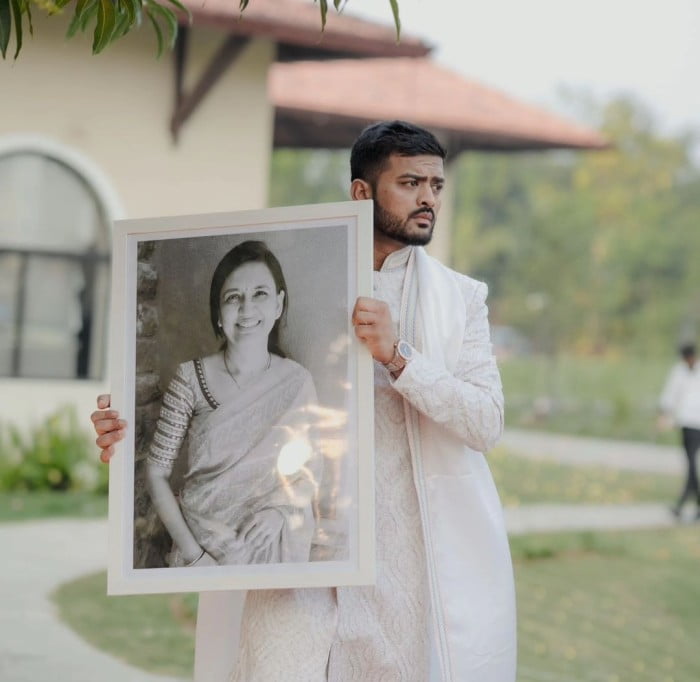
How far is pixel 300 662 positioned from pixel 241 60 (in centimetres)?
1054

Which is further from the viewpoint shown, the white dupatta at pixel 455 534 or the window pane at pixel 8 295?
the window pane at pixel 8 295

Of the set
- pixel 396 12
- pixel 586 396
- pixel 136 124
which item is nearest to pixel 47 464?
pixel 136 124

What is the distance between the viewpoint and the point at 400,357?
268cm

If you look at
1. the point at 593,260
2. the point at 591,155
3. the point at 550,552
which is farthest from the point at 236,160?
the point at 591,155

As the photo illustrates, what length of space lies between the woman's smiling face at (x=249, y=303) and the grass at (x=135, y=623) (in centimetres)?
334

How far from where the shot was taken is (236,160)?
12.7 metres

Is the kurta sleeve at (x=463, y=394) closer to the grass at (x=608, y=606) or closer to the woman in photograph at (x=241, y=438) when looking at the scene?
the woman in photograph at (x=241, y=438)

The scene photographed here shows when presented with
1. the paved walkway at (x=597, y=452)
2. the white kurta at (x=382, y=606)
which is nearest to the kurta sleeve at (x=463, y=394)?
the white kurta at (x=382, y=606)

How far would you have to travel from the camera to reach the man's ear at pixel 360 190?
2957mm

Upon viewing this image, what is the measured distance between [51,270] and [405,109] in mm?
6240

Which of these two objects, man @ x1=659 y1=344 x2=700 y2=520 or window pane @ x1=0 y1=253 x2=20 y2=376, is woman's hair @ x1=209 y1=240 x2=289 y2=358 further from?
man @ x1=659 y1=344 x2=700 y2=520

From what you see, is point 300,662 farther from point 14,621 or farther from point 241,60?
point 241,60

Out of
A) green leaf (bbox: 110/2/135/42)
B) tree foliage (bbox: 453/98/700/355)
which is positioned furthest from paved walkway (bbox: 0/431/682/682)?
tree foliage (bbox: 453/98/700/355)

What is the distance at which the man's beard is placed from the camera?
114 inches
